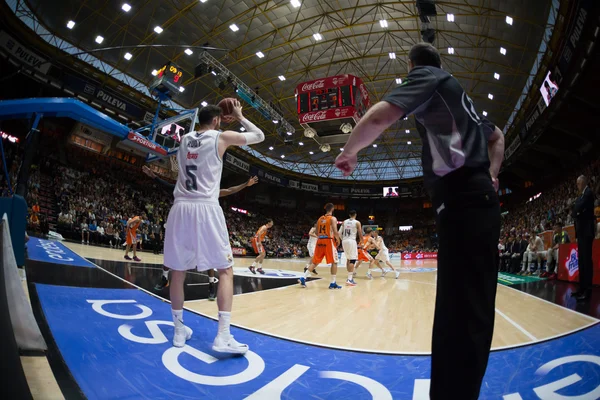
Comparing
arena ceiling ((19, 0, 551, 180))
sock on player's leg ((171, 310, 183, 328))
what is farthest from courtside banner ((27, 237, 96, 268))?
arena ceiling ((19, 0, 551, 180))

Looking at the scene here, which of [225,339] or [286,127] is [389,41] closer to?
[286,127]

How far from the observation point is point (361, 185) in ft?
133

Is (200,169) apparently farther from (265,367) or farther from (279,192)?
(279,192)

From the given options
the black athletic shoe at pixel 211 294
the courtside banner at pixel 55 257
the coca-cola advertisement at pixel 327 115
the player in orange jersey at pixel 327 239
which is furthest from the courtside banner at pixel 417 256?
the black athletic shoe at pixel 211 294

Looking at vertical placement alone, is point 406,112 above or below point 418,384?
above

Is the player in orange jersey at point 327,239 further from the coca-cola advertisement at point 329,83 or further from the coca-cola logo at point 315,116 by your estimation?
the coca-cola advertisement at point 329,83

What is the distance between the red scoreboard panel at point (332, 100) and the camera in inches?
525

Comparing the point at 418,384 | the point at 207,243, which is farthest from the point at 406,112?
the point at 207,243

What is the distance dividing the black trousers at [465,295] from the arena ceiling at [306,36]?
15.8 metres

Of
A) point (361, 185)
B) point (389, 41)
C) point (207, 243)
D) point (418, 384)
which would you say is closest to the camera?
point (418, 384)

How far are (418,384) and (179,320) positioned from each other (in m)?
1.82

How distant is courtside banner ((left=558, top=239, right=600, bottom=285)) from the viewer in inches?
278

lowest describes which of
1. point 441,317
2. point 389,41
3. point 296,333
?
point 296,333

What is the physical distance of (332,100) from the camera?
1364 cm
